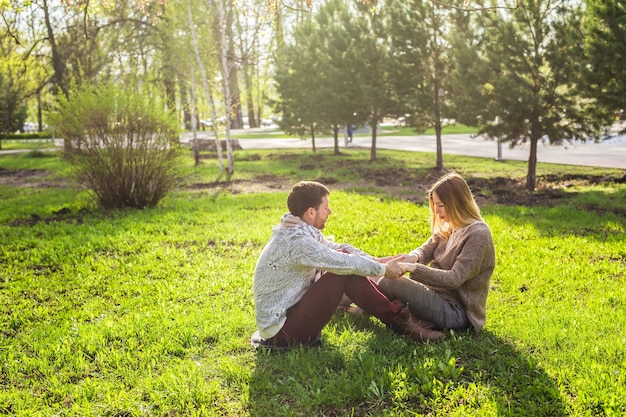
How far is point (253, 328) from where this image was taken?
4.87 meters

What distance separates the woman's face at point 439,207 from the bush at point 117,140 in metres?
6.87

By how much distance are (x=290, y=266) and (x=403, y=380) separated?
45.0 inches

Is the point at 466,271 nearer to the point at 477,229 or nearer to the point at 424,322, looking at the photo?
the point at 477,229

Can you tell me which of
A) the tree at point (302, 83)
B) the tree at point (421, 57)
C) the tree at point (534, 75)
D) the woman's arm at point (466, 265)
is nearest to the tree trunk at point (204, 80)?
the tree at point (302, 83)

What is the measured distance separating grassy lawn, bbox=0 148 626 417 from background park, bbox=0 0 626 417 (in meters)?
0.02

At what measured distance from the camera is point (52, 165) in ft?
69.9

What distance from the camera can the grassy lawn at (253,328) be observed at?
11.9 feet

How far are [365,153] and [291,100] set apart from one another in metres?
4.01

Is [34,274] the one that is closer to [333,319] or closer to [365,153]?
[333,319]

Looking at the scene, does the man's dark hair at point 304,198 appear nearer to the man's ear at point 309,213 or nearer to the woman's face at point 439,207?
the man's ear at point 309,213

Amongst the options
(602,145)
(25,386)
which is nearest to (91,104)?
(25,386)

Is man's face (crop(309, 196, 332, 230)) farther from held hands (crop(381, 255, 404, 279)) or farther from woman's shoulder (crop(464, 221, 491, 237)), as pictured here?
woman's shoulder (crop(464, 221, 491, 237))

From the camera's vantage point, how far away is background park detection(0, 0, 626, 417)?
3799 mm

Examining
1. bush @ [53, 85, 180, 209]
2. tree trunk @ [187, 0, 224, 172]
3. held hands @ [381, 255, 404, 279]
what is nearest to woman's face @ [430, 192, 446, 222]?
held hands @ [381, 255, 404, 279]
